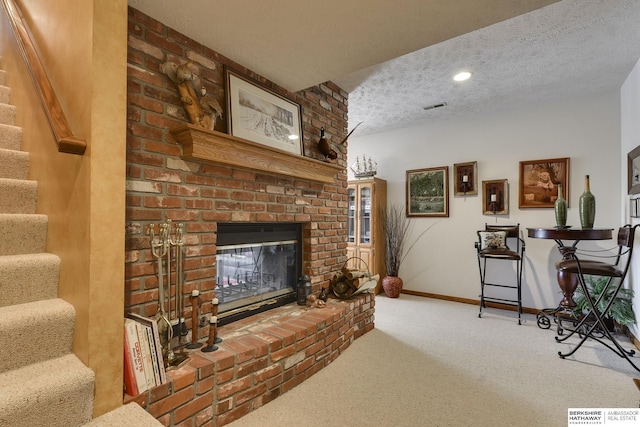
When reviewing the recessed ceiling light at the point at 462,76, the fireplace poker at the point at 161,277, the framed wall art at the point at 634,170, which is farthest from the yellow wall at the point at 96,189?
the framed wall art at the point at 634,170

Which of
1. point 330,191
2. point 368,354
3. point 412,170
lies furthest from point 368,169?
point 368,354

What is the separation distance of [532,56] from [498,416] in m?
2.80

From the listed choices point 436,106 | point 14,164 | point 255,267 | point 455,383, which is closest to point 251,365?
point 255,267

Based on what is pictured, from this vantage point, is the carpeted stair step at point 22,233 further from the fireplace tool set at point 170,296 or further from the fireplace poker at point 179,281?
the fireplace poker at point 179,281

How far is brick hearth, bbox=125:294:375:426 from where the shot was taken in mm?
1385

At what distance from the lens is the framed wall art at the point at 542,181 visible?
11.3 ft

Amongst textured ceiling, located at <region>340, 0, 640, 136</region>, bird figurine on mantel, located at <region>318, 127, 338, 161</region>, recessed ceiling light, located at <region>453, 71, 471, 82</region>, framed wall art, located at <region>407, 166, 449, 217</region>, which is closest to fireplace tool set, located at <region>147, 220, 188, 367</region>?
bird figurine on mantel, located at <region>318, 127, 338, 161</region>

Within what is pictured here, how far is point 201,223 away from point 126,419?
1.03m

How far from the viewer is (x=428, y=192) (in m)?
4.41

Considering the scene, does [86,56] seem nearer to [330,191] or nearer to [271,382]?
[271,382]

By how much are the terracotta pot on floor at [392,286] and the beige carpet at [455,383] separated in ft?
3.95

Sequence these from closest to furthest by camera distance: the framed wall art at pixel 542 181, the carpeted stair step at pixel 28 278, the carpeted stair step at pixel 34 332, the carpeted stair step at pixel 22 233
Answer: the carpeted stair step at pixel 34 332 → the carpeted stair step at pixel 28 278 → the carpeted stair step at pixel 22 233 → the framed wall art at pixel 542 181

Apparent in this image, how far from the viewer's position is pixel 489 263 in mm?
3916

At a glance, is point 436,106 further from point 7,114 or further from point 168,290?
point 7,114
